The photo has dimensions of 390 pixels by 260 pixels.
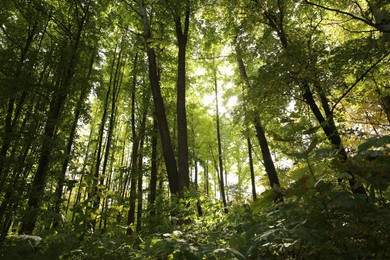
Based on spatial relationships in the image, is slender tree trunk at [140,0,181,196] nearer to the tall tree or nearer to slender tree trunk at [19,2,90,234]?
the tall tree

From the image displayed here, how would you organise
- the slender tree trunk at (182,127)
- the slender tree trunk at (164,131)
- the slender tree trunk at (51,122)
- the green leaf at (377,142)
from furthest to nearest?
the slender tree trunk at (164,131)
the slender tree trunk at (182,127)
the slender tree trunk at (51,122)
the green leaf at (377,142)

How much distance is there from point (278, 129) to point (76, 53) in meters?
7.49

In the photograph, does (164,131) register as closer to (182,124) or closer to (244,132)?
(182,124)

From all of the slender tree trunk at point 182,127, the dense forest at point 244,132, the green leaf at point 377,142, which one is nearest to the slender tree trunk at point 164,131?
the dense forest at point 244,132

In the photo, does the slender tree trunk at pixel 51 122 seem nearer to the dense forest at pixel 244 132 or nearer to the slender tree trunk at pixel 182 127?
the dense forest at pixel 244 132

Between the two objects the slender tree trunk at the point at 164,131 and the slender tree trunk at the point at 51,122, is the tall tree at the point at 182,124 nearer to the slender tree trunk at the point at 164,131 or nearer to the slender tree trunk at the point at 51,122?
the slender tree trunk at the point at 164,131

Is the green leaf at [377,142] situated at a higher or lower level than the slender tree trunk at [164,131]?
lower

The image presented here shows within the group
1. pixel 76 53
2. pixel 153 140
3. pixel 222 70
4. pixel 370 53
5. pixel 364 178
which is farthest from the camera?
pixel 222 70

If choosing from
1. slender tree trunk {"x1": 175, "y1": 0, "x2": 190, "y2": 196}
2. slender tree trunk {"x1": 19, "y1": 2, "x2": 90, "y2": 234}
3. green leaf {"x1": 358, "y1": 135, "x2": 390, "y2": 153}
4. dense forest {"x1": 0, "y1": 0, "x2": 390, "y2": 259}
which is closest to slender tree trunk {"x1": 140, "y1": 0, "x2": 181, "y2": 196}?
dense forest {"x1": 0, "y1": 0, "x2": 390, "y2": 259}

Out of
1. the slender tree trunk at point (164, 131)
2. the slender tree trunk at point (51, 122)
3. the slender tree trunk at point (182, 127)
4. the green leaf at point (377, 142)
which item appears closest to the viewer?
the green leaf at point (377, 142)

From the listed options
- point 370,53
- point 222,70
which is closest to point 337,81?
point 370,53

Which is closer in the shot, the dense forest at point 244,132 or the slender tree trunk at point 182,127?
the dense forest at point 244,132

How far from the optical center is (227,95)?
578 inches

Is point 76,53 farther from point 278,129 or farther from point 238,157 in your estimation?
point 238,157
